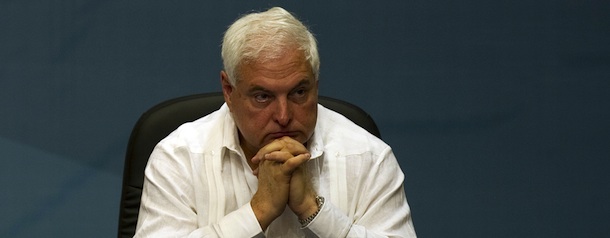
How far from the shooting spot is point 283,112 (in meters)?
2.53

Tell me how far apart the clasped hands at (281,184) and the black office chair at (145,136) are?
0.39 m

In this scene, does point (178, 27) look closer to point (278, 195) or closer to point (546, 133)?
point (546, 133)

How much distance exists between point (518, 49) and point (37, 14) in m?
1.56

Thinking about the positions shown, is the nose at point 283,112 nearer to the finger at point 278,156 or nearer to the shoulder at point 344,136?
the finger at point 278,156

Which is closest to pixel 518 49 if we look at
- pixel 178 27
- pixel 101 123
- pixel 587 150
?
pixel 587 150

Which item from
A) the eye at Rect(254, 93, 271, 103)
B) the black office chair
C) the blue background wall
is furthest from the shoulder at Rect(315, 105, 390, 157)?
the blue background wall

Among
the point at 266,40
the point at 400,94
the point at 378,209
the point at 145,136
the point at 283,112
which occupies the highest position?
the point at 266,40

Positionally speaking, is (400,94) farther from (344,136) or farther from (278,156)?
(278,156)

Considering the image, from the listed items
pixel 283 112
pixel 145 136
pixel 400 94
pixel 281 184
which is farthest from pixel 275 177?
pixel 400 94

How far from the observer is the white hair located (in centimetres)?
252

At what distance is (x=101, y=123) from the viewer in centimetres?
393

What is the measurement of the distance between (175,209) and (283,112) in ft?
1.04

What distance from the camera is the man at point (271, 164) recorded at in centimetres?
252

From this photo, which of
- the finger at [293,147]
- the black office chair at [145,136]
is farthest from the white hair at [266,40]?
the black office chair at [145,136]
